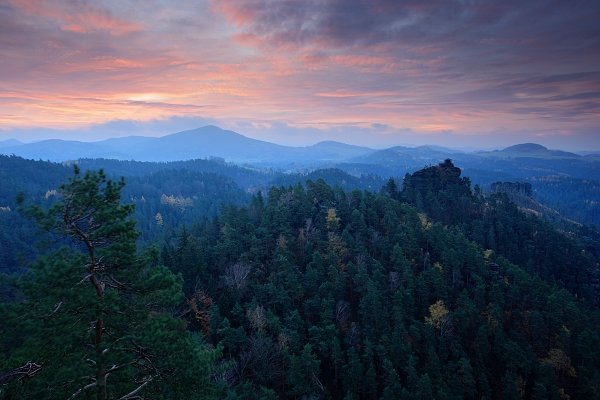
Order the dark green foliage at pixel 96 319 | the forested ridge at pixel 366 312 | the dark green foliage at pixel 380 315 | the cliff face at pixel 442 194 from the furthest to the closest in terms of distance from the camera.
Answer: the cliff face at pixel 442 194 < the dark green foliage at pixel 380 315 < the forested ridge at pixel 366 312 < the dark green foliage at pixel 96 319

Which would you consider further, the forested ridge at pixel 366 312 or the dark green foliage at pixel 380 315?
the dark green foliage at pixel 380 315

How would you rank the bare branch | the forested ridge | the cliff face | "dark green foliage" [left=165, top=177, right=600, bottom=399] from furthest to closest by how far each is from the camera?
the cliff face < "dark green foliage" [left=165, top=177, right=600, bottom=399] < the forested ridge < the bare branch

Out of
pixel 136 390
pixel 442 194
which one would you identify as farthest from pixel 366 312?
pixel 442 194

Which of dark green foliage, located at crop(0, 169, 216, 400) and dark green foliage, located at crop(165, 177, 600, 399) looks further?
dark green foliage, located at crop(165, 177, 600, 399)

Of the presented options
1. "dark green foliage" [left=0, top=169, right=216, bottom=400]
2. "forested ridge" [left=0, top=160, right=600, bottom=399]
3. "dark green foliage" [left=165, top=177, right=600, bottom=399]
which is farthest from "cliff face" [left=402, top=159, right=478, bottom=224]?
"dark green foliage" [left=0, top=169, right=216, bottom=400]

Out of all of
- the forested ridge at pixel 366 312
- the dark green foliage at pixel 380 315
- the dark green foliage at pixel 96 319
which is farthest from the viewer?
the dark green foliage at pixel 380 315

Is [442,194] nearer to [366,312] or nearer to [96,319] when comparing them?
[366,312]

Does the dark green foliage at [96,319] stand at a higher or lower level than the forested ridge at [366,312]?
higher

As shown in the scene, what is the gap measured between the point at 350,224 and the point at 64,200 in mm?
52113

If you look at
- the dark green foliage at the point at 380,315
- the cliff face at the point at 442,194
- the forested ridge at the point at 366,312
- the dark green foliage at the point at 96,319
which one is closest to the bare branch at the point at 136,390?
the dark green foliage at the point at 96,319

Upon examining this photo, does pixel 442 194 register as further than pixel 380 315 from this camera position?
Yes

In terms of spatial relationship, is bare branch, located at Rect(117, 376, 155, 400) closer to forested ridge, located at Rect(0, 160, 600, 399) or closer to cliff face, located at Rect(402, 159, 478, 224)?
forested ridge, located at Rect(0, 160, 600, 399)

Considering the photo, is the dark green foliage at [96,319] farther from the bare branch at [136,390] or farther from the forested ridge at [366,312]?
the forested ridge at [366,312]

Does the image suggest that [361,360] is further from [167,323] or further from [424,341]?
[167,323]
